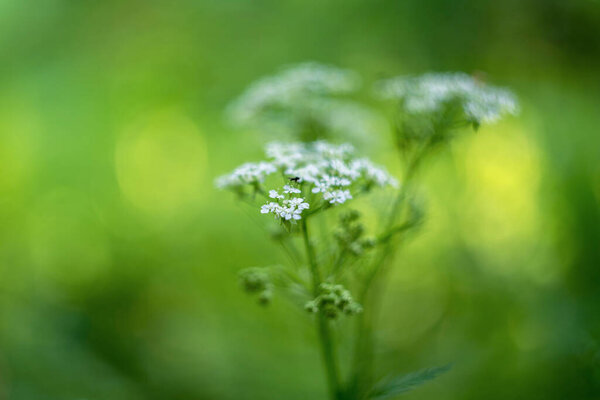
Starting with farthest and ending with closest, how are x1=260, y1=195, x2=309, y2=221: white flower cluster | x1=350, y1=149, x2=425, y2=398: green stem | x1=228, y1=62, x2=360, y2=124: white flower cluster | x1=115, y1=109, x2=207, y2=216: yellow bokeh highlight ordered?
1. x1=115, y1=109, x2=207, y2=216: yellow bokeh highlight
2. x1=228, y1=62, x2=360, y2=124: white flower cluster
3. x1=350, y1=149, x2=425, y2=398: green stem
4. x1=260, y1=195, x2=309, y2=221: white flower cluster

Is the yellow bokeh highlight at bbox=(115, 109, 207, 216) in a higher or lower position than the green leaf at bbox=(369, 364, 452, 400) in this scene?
higher

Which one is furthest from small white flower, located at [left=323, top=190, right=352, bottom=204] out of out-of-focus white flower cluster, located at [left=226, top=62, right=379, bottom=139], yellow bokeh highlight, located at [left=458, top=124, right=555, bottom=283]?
yellow bokeh highlight, located at [left=458, top=124, right=555, bottom=283]

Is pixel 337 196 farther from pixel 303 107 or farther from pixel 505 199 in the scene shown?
pixel 505 199

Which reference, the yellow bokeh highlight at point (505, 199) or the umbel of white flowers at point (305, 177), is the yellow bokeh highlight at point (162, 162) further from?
the umbel of white flowers at point (305, 177)

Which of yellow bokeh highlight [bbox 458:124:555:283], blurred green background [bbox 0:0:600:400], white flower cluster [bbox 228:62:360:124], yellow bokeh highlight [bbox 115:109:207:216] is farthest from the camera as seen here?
yellow bokeh highlight [bbox 115:109:207:216]

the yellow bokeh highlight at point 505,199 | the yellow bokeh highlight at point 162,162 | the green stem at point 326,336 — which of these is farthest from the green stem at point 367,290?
the yellow bokeh highlight at point 162,162

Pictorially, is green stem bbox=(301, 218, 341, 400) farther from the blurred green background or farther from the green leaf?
the blurred green background

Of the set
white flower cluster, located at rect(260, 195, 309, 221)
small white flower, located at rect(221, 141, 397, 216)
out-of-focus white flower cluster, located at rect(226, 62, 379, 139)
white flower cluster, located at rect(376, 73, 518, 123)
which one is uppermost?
out-of-focus white flower cluster, located at rect(226, 62, 379, 139)
